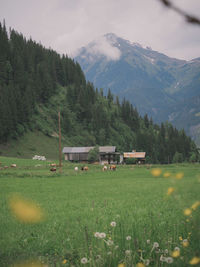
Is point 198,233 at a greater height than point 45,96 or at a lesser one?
lesser

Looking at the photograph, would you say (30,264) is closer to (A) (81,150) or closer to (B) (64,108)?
(A) (81,150)

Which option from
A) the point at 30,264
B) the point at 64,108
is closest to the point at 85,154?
the point at 64,108

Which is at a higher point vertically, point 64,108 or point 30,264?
point 64,108

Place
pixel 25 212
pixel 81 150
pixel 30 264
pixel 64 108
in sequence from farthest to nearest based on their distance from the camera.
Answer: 1. pixel 64 108
2. pixel 81 150
3. pixel 30 264
4. pixel 25 212

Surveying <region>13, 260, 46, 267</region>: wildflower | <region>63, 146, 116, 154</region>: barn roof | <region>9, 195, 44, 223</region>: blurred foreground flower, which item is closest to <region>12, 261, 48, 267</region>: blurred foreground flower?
<region>13, 260, 46, 267</region>: wildflower

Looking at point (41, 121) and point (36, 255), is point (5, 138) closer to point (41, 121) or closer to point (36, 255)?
point (41, 121)

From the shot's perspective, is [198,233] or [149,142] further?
[149,142]

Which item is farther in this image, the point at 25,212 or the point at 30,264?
the point at 30,264

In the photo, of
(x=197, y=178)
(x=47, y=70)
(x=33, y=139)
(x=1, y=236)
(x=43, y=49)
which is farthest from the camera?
(x=43, y=49)

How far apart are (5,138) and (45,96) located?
55.2 meters

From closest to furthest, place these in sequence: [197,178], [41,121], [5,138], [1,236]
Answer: [197,178] < [1,236] < [5,138] < [41,121]

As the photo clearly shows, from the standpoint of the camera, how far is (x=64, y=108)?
144 m

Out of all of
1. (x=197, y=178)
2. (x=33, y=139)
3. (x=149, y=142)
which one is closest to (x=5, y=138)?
(x=33, y=139)

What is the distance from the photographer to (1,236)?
7.08 m
